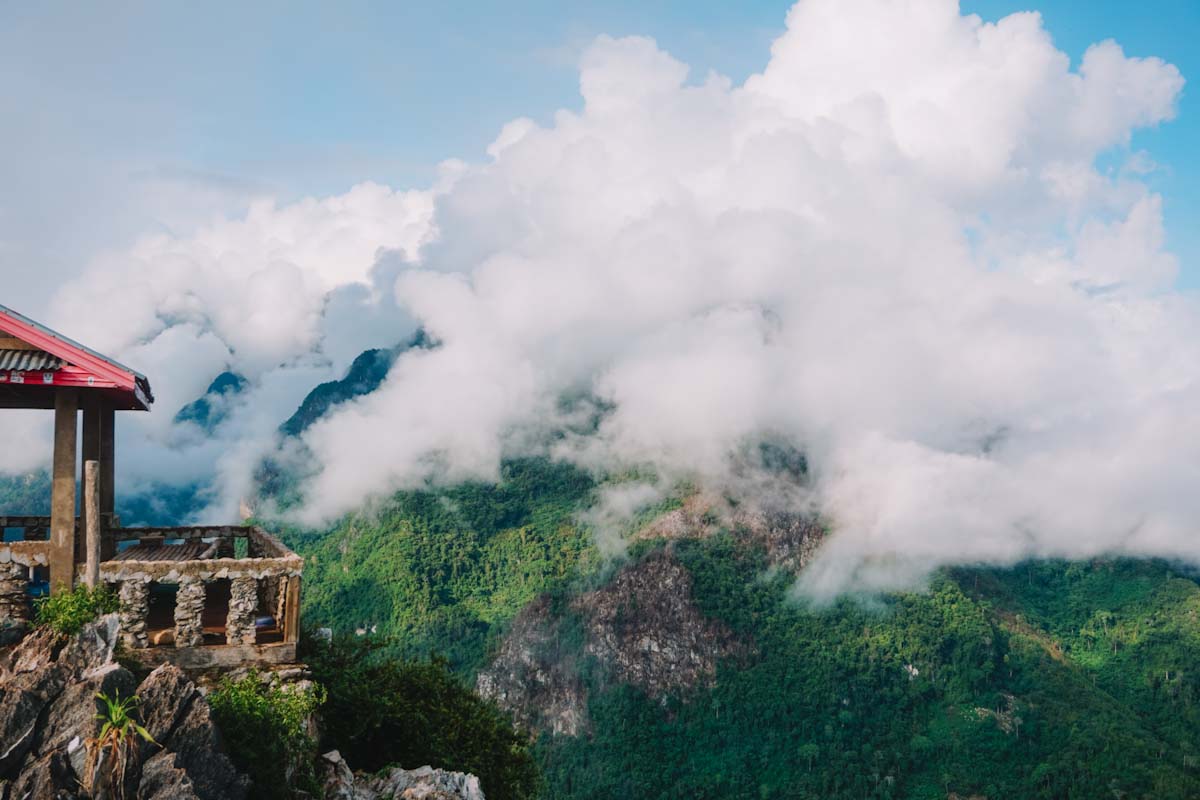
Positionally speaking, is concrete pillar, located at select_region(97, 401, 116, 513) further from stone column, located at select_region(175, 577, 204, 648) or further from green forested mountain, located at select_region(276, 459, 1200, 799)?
green forested mountain, located at select_region(276, 459, 1200, 799)

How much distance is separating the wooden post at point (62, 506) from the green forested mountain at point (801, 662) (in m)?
100

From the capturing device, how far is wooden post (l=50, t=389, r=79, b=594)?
16.3 m

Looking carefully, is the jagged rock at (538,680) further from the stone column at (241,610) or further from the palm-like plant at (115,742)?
the palm-like plant at (115,742)

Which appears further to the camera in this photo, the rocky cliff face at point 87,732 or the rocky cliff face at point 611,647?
the rocky cliff face at point 611,647

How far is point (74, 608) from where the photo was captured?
15.5 metres

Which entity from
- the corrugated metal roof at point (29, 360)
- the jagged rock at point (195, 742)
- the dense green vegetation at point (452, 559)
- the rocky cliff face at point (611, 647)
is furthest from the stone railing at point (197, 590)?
the dense green vegetation at point (452, 559)

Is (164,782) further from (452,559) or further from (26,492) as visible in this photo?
(26,492)

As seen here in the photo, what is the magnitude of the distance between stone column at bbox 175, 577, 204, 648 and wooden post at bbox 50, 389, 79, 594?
232cm

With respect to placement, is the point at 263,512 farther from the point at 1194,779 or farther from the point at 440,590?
the point at 1194,779

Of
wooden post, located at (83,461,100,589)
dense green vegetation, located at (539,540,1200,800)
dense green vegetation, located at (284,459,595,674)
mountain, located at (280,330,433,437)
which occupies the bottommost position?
dense green vegetation, located at (539,540,1200,800)

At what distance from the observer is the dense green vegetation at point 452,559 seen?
438ft

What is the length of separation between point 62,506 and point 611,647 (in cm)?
12021

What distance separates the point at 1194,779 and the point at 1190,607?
63290 mm

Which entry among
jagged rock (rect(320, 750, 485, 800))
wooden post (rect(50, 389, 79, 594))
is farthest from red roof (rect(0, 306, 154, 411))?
jagged rock (rect(320, 750, 485, 800))
